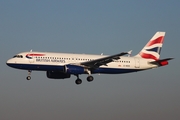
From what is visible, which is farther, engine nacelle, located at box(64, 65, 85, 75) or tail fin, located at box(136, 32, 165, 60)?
tail fin, located at box(136, 32, 165, 60)

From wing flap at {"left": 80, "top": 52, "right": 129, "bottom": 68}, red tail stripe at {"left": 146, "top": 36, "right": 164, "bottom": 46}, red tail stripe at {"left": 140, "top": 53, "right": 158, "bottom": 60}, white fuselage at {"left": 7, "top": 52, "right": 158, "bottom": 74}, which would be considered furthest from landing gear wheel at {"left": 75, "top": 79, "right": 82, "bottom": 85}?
red tail stripe at {"left": 146, "top": 36, "right": 164, "bottom": 46}

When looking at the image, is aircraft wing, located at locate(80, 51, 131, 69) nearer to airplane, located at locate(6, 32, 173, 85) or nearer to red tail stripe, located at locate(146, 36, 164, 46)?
airplane, located at locate(6, 32, 173, 85)

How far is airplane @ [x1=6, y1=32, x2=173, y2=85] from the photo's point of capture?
75125 mm

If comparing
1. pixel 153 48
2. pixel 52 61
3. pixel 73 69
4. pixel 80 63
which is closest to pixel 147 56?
pixel 153 48

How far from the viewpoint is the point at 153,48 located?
87938 mm

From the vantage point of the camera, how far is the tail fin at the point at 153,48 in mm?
86375

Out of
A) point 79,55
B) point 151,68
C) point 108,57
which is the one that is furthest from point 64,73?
point 151,68

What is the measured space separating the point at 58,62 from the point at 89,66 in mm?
5266

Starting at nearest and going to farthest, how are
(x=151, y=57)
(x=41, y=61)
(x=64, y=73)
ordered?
(x=41, y=61), (x=64, y=73), (x=151, y=57)

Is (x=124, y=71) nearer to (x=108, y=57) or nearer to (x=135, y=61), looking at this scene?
(x=135, y=61)

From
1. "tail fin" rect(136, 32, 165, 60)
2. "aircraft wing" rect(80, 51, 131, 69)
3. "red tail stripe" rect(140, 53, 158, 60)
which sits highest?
"tail fin" rect(136, 32, 165, 60)

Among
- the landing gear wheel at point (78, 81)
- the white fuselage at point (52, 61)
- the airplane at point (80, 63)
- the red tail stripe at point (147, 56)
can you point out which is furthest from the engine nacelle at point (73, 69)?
the red tail stripe at point (147, 56)

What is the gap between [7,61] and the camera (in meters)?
75.2

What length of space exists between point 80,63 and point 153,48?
55.9 feet
